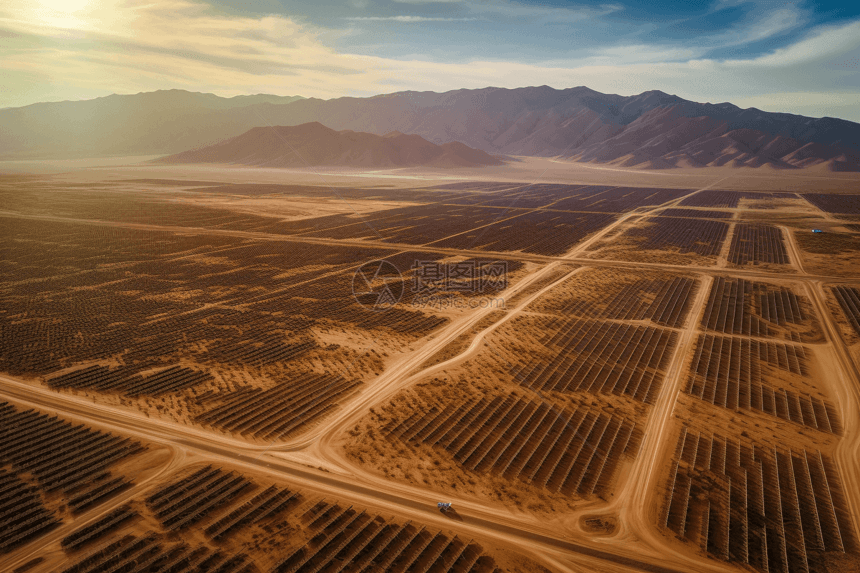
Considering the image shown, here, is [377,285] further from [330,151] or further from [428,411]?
[330,151]

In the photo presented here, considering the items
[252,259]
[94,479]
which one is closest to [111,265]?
[252,259]

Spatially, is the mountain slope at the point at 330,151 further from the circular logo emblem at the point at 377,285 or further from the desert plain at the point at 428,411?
the circular logo emblem at the point at 377,285

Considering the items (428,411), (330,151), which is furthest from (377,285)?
(330,151)

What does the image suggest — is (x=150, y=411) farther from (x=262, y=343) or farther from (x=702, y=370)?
(x=702, y=370)

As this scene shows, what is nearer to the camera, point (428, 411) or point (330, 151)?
point (428, 411)

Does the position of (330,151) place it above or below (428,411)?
above

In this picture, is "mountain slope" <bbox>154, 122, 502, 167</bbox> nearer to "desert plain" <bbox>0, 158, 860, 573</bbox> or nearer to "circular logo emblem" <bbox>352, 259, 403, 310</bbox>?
"desert plain" <bbox>0, 158, 860, 573</bbox>

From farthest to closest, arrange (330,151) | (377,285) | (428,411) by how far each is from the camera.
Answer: (330,151) → (377,285) → (428,411)
